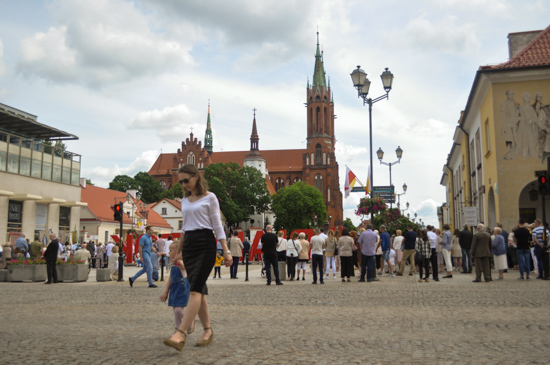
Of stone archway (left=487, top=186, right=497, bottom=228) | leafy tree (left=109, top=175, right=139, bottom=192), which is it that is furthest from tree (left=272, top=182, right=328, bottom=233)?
stone archway (left=487, top=186, right=497, bottom=228)

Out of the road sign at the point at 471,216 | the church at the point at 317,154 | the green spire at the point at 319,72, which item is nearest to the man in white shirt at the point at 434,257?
the road sign at the point at 471,216

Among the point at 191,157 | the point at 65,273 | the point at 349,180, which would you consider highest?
the point at 191,157

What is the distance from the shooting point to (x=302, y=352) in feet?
19.0

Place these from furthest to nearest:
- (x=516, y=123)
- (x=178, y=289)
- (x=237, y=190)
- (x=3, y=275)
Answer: (x=237, y=190) → (x=516, y=123) → (x=3, y=275) → (x=178, y=289)

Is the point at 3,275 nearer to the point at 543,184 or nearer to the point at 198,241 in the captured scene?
the point at 198,241

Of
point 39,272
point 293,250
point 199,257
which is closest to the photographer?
point 199,257

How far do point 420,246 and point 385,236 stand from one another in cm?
355

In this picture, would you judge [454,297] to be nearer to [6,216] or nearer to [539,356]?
[539,356]

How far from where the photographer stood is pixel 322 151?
405 feet

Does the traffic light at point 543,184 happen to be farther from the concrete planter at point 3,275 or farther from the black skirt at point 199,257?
the concrete planter at point 3,275

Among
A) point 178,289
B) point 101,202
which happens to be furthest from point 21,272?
point 101,202

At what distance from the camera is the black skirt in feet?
19.2

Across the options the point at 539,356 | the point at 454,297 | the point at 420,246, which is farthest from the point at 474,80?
the point at 539,356

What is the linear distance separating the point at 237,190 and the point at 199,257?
294 feet
